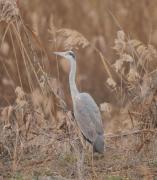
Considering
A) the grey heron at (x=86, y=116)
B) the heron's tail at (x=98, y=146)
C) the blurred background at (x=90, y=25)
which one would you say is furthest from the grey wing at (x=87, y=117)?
the blurred background at (x=90, y=25)

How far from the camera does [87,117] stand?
243 inches

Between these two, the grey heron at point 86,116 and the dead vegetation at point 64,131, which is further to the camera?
the grey heron at point 86,116

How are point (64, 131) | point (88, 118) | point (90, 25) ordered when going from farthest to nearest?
point (90, 25) → point (88, 118) → point (64, 131)

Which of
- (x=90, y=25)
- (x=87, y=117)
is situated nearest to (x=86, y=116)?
(x=87, y=117)

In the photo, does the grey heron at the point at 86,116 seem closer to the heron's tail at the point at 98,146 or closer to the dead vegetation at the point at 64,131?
A: the heron's tail at the point at 98,146

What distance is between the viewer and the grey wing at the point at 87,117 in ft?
19.9

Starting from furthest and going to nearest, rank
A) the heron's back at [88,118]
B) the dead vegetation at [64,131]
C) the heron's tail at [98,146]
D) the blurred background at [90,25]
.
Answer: the blurred background at [90,25] < the heron's back at [88,118] < the heron's tail at [98,146] < the dead vegetation at [64,131]

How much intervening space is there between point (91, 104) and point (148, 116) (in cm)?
72

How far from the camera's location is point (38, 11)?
940 centimetres

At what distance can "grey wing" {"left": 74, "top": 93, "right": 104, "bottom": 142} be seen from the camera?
6.07 m

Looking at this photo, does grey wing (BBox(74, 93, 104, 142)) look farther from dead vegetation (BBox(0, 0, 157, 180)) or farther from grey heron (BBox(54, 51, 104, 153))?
dead vegetation (BBox(0, 0, 157, 180))

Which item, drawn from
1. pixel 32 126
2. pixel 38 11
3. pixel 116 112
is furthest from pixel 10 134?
pixel 38 11

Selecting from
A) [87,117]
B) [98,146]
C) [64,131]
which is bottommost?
[98,146]

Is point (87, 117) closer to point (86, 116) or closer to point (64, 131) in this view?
point (86, 116)
